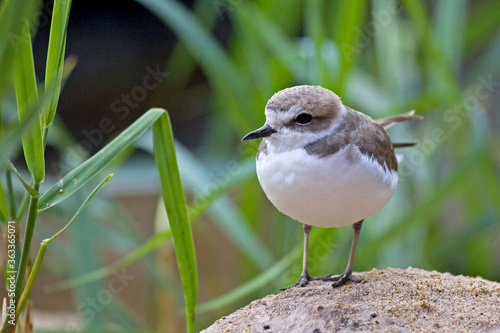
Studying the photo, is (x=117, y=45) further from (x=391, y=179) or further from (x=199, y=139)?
(x=391, y=179)

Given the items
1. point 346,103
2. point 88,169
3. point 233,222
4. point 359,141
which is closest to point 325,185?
point 359,141

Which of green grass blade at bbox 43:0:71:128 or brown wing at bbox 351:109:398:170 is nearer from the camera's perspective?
green grass blade at bbox 43:0:71:128

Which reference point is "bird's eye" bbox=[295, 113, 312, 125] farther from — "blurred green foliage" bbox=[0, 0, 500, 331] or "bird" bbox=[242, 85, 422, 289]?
"blurred green foliage" bbox=[0, 0, 500, 331]

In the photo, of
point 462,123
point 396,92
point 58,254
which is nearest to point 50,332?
point 58,254

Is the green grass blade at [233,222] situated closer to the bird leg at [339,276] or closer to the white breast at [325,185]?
the bird leg at [339,276]

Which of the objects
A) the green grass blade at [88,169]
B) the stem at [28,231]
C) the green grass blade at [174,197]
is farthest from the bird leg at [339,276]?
the stem at [28,231]

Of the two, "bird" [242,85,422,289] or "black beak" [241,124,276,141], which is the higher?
"black beak" [241,124,276,141]

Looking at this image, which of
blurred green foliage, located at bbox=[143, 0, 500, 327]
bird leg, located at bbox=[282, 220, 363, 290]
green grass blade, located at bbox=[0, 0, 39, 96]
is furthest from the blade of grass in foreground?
green grass blade, located at bbox=[0, 0, 39, 96]

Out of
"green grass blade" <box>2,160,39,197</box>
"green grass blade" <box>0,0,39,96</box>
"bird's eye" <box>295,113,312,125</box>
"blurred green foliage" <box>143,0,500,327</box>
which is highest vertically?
"green grass blade" <box>0,0,39,96</box>
